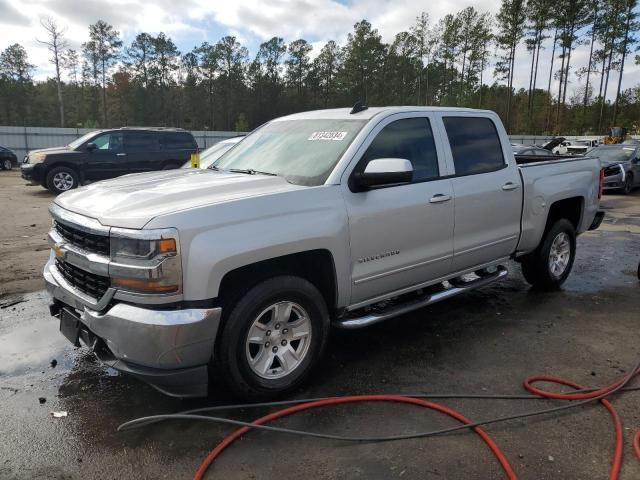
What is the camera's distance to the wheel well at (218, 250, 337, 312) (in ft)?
10.0

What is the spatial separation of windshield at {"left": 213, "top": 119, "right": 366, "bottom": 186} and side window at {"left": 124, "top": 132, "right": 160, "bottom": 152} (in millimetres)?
11308

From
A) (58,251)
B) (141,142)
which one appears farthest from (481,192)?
Answer: (141,142)

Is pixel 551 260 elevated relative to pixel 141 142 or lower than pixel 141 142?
lower

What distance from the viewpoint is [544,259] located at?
18.4ft

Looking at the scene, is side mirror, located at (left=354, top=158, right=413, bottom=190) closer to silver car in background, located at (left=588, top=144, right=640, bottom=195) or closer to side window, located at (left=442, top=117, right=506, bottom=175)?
side window, located at (left=442, top=117, right=506, bottom=175)

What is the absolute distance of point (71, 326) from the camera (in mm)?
3256

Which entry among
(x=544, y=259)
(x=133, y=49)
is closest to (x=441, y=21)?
A: (x=133, y=49)

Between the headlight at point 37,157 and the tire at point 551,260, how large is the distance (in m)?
13.2

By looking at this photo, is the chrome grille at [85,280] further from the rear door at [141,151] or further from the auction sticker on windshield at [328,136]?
the rear door at [141,151]

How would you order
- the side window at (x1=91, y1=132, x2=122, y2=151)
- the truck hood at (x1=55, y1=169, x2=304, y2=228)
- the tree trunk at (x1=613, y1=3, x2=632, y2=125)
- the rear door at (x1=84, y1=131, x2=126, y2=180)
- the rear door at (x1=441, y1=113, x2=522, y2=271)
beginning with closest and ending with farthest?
the truck hood at (x1=55, y1=169, x2=304, y2=228) < the rear door at (x1=441, y1=113, x2=522, y2=271) < the rear door at (x1=84, y1=131, x2=126, y2=180) < the side window at (x1=91, y1=132, x2=122, y2=151) < the tree trunk at (x1=613, y1=3, x2=632, y2=125)

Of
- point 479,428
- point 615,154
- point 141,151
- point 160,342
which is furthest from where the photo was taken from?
point 615,154

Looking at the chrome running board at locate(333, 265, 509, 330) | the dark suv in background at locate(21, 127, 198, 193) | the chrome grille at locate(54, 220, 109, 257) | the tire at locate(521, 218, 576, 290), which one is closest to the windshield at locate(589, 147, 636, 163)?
the tire at locate(521, 218, 576, 290)

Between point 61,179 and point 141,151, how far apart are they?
2.34 meters

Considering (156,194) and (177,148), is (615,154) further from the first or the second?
(156,194)
